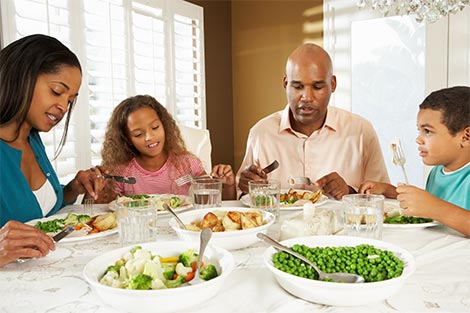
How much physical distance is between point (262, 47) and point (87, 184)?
119 inches

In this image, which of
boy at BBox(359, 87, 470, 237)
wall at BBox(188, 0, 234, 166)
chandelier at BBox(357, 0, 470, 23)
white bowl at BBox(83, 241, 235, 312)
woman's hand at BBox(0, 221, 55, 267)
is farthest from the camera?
wall at BBox(188, 0, 234, 166)

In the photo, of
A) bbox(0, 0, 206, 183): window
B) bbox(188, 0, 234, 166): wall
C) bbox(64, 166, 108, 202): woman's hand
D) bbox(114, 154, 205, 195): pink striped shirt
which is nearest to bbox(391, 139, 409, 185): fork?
bbox(114, 154, 205, 195): pink striped shirt

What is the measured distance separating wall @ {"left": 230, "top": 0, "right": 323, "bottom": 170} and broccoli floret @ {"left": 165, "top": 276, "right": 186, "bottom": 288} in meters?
3.49

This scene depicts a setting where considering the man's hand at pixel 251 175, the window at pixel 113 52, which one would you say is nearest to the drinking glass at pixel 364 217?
the man's hand at pixel 251 175

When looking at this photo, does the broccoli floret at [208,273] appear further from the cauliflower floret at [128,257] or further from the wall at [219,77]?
the wall at [219,77]

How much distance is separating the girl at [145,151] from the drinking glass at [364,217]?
97cm

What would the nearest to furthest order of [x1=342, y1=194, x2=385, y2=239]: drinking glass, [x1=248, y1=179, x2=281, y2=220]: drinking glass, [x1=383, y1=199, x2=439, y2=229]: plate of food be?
[x1=342, y1=194, x2=385, y2=239]: drinking glass → [x1=383, y1=199, x2=439, y2=229]: plate of food → [x1=248, y1=179, x2=281, y2=220]: drinking glass

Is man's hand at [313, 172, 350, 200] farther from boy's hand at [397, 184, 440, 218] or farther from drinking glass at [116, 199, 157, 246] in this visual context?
drinking glass at [116, 199, 157, 246]

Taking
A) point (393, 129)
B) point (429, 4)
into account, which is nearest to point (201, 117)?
point (393, 129)

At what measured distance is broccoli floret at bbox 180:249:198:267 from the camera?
2.89 ft

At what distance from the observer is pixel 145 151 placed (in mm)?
2223

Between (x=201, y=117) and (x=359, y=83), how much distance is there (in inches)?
57.8

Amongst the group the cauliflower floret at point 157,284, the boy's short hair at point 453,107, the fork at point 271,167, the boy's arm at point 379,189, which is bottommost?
the cauliflower floret at point 157,284

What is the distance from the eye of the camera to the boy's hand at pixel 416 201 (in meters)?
1.20
